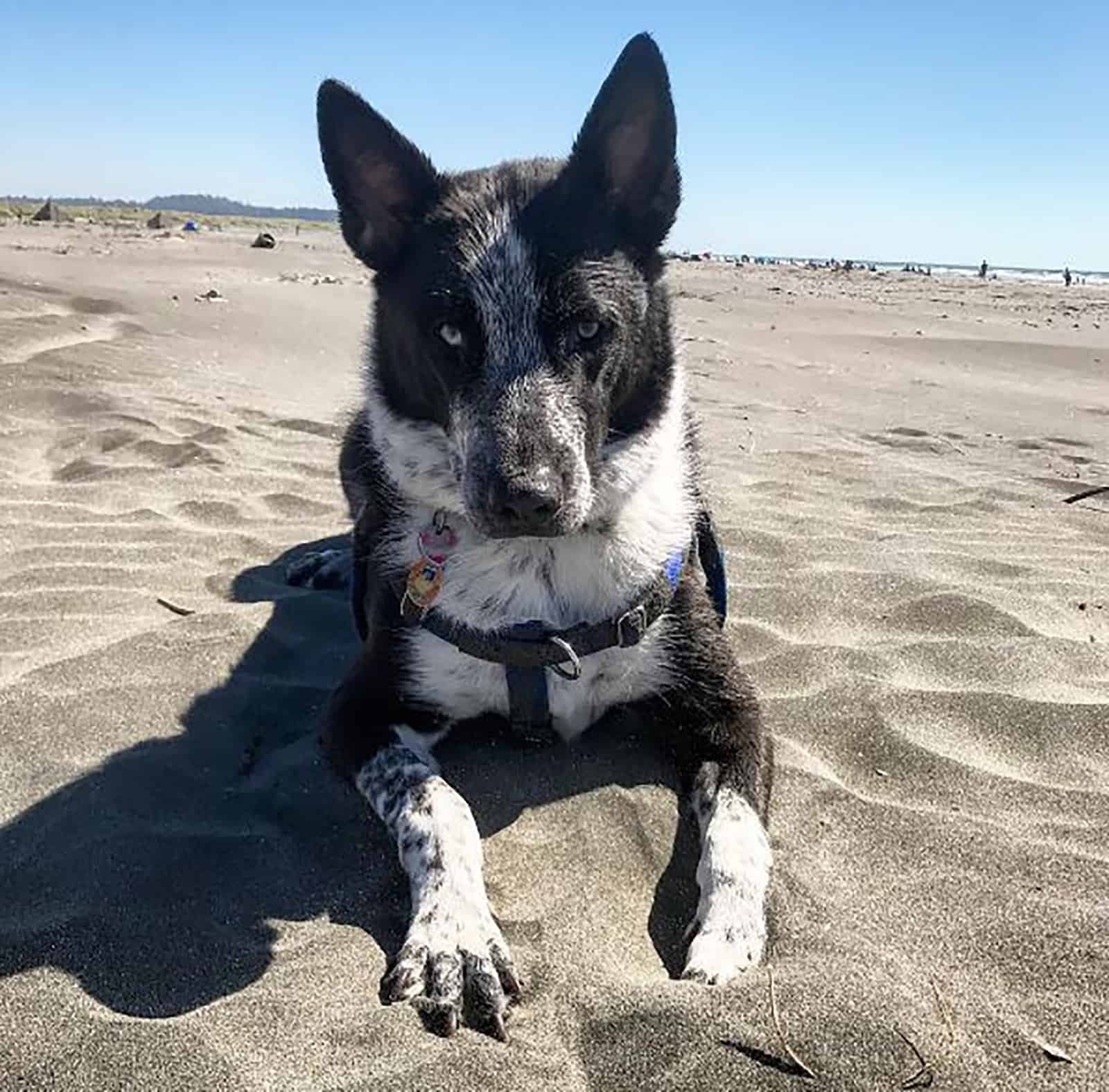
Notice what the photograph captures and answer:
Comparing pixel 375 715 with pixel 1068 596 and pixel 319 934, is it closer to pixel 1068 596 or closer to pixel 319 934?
pixel 319 934

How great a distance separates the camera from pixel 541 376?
2.79 m

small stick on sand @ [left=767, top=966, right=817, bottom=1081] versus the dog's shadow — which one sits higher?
small stick on sand @ [left=767, top=966, right=817, bottom=1081]

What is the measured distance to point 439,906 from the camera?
91.7 inches

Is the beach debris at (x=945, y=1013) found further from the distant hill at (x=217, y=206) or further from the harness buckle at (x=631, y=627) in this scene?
the distant hill at (x=217, y=206)

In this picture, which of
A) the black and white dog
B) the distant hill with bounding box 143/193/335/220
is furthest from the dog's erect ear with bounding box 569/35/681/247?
the distant hill with bounding box 143/193/335/220

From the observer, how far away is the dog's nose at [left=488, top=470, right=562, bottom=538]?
8.29 feet

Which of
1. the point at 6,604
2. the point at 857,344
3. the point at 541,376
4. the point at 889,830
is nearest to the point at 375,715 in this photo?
the point at 541,376

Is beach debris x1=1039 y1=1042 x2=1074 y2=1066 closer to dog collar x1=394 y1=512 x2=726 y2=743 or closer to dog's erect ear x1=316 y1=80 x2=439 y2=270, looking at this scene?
dog collar x1=394 y1=512 x2=726 y2=743

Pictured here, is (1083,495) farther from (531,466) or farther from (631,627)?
(531,466)

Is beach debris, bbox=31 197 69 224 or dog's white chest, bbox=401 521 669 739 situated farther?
beach debris, bbox=31 197 69 224

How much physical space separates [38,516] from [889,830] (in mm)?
3876

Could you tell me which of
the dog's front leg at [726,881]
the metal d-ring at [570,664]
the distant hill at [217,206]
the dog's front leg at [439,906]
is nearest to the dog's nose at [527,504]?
the metal d-ring at [570,664]

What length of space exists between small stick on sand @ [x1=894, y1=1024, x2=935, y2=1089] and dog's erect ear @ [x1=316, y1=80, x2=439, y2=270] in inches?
95.3

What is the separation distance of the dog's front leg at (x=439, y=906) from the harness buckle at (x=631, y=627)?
61 centimetres
